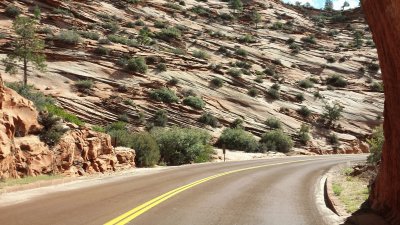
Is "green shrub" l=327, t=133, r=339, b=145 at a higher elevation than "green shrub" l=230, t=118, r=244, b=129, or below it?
below

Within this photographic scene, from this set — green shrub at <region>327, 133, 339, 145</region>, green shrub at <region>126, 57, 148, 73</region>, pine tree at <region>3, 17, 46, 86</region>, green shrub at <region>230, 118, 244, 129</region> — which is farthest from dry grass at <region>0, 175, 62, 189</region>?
green shrub at <region>327, 133, 339, 145</region>

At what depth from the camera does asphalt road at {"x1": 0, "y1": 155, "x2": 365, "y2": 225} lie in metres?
8.44

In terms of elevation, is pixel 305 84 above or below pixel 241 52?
below

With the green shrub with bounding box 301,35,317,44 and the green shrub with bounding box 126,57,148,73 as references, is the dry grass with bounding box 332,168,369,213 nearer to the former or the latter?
the green shrub with bounding box 126,57,148,73

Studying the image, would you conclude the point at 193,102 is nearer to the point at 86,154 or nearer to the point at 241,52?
the point at 241,52

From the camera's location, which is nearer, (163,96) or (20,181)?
(20,181)

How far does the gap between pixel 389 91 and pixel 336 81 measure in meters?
59.9

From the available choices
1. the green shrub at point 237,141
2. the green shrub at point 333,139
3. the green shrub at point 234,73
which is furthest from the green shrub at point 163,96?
the green shrub at point 333,139

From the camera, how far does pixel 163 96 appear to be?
42.1 meters

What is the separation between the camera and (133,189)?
13469 millimetres

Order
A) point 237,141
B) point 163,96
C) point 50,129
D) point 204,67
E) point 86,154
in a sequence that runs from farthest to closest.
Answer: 1. point 204,67
2. point 163,96
3. point 237,141
4. point 86,154
5. point 50,129

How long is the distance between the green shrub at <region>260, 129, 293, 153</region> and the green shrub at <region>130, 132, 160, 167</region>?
691 inches

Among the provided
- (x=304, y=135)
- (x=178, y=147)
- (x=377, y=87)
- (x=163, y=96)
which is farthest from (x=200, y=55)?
(x=178, y=147)

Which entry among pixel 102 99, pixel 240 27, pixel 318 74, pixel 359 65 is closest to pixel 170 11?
pixel 240 27
